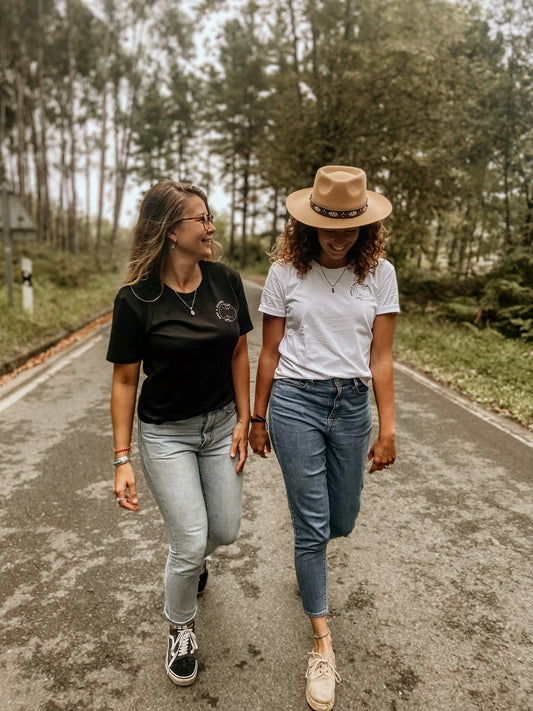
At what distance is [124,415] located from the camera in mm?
2492

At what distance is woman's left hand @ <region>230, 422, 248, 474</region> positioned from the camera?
2617 millimetres

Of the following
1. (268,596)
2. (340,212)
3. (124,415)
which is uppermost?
(340,212)

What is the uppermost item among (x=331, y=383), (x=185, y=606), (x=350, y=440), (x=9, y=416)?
(x=331, y=383)

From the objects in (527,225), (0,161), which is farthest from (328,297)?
(0,161)

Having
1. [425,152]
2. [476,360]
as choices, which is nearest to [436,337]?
[476,360]

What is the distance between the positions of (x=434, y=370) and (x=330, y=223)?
24.4ft

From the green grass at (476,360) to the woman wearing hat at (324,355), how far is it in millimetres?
4812

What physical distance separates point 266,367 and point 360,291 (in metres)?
0.55

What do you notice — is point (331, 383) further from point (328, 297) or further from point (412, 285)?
point (412, 285)

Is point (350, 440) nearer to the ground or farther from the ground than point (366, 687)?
farther from the ground

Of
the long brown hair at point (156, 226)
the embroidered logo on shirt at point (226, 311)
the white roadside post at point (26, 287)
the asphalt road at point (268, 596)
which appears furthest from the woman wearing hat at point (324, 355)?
the white roadside post at point (26, 287)

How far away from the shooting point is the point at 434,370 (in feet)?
30.8

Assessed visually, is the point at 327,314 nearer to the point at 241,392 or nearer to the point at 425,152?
the point at 241,392

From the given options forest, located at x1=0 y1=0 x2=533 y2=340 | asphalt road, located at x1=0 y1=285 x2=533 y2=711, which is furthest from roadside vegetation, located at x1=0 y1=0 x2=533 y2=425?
asphalt road, located at x1=0 y1=285 x2=533 y2=711
